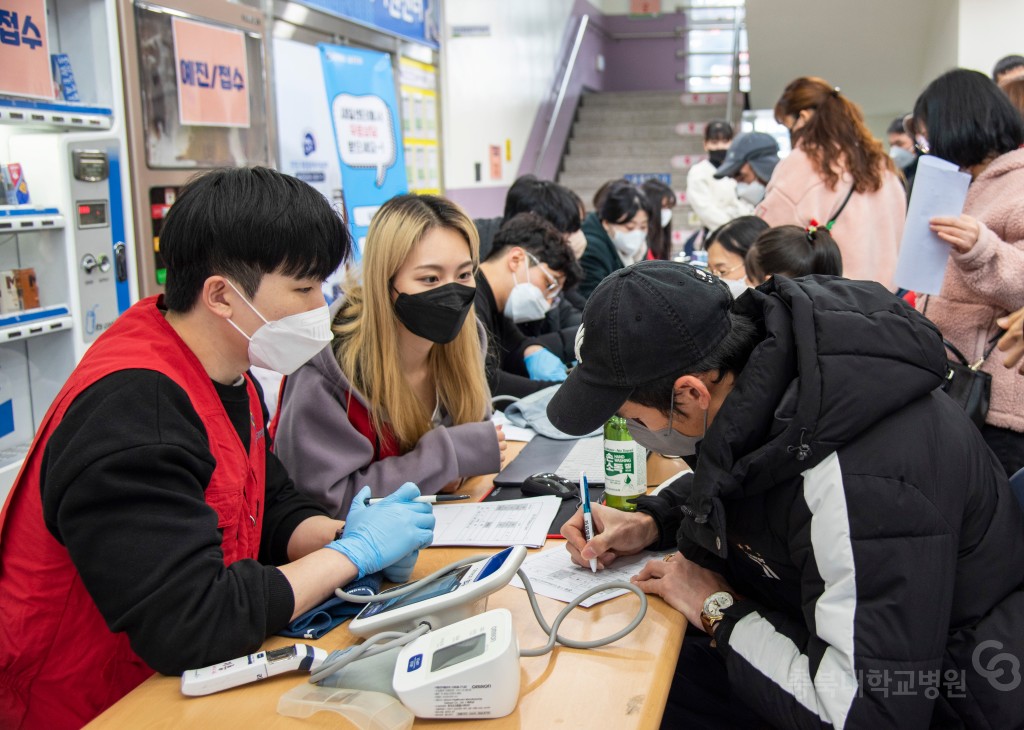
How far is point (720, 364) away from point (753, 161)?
4.53m

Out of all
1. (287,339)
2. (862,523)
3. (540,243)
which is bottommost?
(862,523)

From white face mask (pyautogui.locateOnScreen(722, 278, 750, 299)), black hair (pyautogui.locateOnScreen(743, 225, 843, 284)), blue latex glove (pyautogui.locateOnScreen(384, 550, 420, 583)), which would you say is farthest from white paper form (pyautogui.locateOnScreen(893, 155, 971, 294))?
blue latex glove (pyautogui.locateOnScreen(384, 550, 420, 583))

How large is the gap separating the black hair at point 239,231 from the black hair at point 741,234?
2.26 m

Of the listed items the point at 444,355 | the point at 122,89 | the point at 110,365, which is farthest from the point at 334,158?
the point at 110,365

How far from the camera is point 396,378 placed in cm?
206

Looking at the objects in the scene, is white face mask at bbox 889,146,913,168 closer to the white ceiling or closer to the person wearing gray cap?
the person wearing gray cap

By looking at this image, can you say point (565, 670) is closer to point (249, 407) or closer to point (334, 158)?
point (249, 407)

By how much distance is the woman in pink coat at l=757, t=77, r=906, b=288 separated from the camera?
3.28m

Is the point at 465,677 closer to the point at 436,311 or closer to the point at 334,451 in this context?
the point at 334,451

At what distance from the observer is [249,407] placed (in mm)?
1551

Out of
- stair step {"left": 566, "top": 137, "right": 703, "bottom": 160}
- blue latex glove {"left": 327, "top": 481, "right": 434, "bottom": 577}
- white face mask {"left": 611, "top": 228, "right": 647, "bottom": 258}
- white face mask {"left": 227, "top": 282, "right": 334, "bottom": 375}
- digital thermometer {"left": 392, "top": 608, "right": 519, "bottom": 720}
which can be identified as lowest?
digital thermometer {"left": 392, "top": 608, "right": 519, "bottom": 720}

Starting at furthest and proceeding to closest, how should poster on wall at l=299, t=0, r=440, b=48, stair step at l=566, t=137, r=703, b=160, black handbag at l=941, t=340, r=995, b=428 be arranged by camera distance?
stair step at l=566, t=137, r=703, b=160 < poster on wall at l=299, t=0, r=440, b=48 < black handbag at l=941, t=340, r=995, b=428

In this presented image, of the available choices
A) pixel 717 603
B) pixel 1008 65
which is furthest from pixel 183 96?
pixel 1008 65

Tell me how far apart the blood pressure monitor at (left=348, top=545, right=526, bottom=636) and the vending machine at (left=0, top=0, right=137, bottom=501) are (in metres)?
1.74
